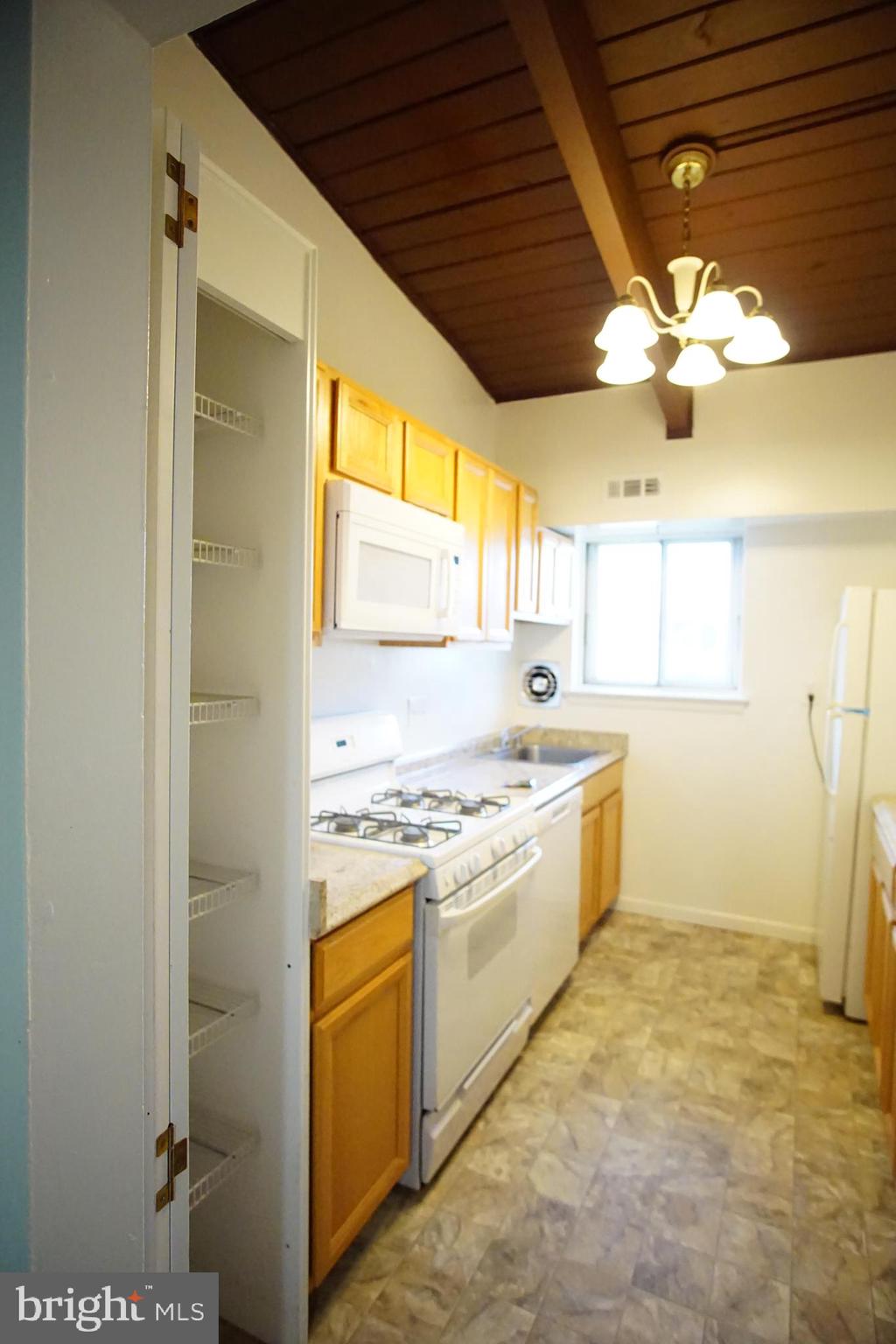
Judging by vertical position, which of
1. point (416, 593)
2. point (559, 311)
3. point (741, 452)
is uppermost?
point (559, 311)

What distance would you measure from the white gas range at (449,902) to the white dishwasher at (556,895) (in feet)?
0.35

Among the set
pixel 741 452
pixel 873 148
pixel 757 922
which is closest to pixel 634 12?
pixel 873 148

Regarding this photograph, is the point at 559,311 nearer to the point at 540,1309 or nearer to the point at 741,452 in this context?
the point at 741,452

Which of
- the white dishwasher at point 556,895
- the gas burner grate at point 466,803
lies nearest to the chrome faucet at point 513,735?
Answer: the white dishwasher at point 556,895

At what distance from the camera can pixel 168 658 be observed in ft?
3.52

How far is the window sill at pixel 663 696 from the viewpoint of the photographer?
3.70m

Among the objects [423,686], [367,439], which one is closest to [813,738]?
[423,686]

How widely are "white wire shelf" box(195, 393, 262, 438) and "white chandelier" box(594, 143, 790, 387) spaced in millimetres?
893

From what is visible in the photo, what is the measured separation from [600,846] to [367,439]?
2303 mm

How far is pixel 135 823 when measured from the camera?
0.93 m

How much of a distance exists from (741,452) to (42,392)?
3278 millimetres

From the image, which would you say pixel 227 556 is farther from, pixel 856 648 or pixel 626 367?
pixel 856 648

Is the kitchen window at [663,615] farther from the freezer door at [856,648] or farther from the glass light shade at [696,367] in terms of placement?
the glass light shade at [696,367]

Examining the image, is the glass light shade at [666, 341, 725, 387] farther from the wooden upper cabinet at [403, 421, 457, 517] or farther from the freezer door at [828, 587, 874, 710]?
the freezer door at [828, 587, 874, 710]
